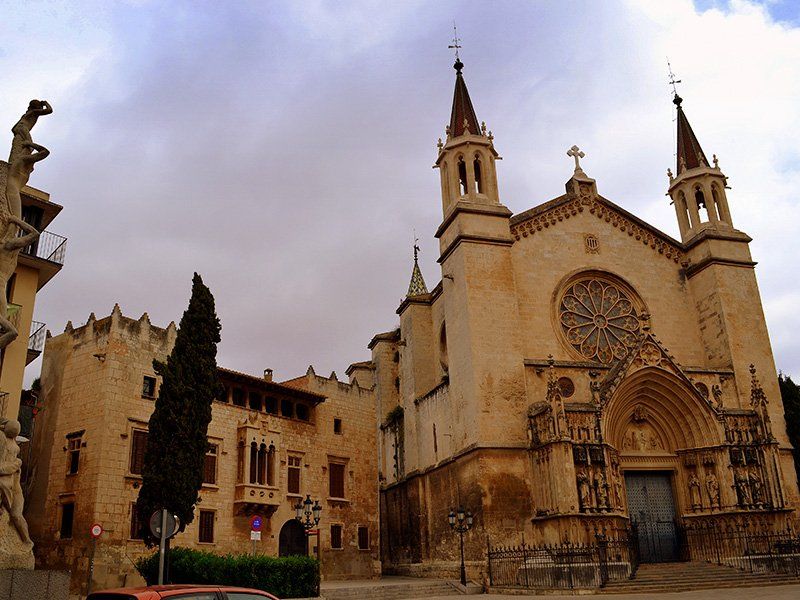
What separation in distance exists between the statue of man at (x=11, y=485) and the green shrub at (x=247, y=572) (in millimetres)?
10163

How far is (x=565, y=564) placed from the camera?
22.0 meters

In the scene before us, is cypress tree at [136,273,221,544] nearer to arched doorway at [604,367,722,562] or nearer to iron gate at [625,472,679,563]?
arched doorway at [604,367,722,562]

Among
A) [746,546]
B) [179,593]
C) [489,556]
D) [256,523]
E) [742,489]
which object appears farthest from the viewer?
[742,489]

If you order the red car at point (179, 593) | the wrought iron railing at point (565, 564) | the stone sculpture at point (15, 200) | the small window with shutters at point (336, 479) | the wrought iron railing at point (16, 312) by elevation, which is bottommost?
the wrought iron railing at point (565, 564)

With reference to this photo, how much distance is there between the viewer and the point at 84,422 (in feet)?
77.8

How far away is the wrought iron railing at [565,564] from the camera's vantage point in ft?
70.9

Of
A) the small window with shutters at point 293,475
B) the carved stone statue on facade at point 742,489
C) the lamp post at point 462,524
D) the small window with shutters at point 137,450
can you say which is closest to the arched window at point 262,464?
the small window with shutters at point 293,475

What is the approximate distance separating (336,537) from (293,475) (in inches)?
138

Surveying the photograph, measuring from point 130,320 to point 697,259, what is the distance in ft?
79.4

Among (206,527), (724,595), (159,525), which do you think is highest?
(206,527)

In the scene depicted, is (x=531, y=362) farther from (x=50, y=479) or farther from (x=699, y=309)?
(x=50, y=479)

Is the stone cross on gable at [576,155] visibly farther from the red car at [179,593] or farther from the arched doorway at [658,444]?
the red car at [179,593]

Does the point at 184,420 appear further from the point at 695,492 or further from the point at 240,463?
the point at 695,492

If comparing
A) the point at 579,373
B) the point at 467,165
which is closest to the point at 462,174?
the point at 467,165
